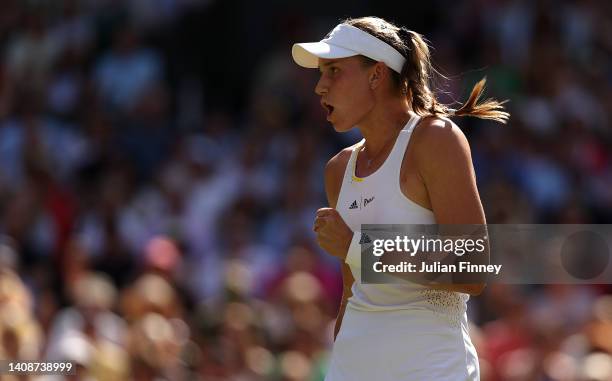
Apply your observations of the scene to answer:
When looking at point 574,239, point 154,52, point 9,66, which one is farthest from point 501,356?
point 9,66

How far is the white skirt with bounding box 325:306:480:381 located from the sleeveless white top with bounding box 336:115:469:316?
3 cm

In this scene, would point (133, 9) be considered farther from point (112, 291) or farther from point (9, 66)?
point (112, 291)

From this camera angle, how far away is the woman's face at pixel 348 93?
405 centimetres

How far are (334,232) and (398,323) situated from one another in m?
0.36

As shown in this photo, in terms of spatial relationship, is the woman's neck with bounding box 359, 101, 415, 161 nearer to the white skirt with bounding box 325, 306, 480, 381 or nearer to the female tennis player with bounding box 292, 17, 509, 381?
the female tennis player with bounding box 292, 17, 509, 381

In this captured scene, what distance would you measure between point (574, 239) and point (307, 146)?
8.70 ft

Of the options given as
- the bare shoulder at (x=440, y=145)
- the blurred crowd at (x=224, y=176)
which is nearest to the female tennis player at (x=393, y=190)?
the bare shoulder at (x=440, y=145)

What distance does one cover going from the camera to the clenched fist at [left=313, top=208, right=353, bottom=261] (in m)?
3.90

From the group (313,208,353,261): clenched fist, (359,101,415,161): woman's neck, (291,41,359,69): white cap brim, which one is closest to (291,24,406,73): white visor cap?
(291,41,359,69): white cap brim

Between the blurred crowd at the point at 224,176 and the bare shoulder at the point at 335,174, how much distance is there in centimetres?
250

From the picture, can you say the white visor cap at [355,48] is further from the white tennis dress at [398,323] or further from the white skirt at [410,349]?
the white skirt at [410,349]

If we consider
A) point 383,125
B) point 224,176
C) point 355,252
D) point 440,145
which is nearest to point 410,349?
point 355,252

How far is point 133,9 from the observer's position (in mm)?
11391

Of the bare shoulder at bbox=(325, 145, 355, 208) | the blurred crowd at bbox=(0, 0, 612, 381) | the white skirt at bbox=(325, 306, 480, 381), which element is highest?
the blurred crowd at bbox=(0, 0, 612, 381)
